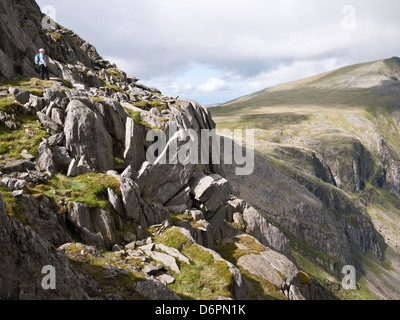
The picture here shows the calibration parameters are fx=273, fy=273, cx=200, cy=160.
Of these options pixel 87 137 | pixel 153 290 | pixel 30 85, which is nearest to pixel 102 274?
pixel 153 290

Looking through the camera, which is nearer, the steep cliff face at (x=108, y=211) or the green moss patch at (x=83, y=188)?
the steep cliff face at (x=108, y=211)

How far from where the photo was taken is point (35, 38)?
55.7m

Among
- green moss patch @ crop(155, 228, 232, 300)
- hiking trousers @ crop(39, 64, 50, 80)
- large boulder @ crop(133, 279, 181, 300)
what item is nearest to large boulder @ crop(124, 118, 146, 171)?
green moss patch @ crop(155, 228, 232, 300)

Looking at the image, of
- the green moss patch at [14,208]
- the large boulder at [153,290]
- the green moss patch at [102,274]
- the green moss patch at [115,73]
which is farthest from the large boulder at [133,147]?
the green moss patch at [115,73]

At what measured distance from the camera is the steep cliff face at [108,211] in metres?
16.3

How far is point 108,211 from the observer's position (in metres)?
23.5

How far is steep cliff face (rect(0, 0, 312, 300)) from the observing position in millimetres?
16297

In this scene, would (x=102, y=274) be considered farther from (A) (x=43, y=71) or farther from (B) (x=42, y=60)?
(A) (x=43, y=71)

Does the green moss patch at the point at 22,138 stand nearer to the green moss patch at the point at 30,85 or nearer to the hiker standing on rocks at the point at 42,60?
the green moss patch at the point at 30,85

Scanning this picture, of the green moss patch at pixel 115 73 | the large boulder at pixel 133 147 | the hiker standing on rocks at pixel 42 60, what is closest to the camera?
the large boulder at pixel 133 147

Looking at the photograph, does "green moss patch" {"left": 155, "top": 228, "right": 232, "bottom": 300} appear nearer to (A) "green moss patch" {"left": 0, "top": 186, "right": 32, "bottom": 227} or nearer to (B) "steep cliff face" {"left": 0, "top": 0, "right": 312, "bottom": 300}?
(B) "steep cliff face" {"left": 0, "top": 0, "right": 312, "bottom": 300}
